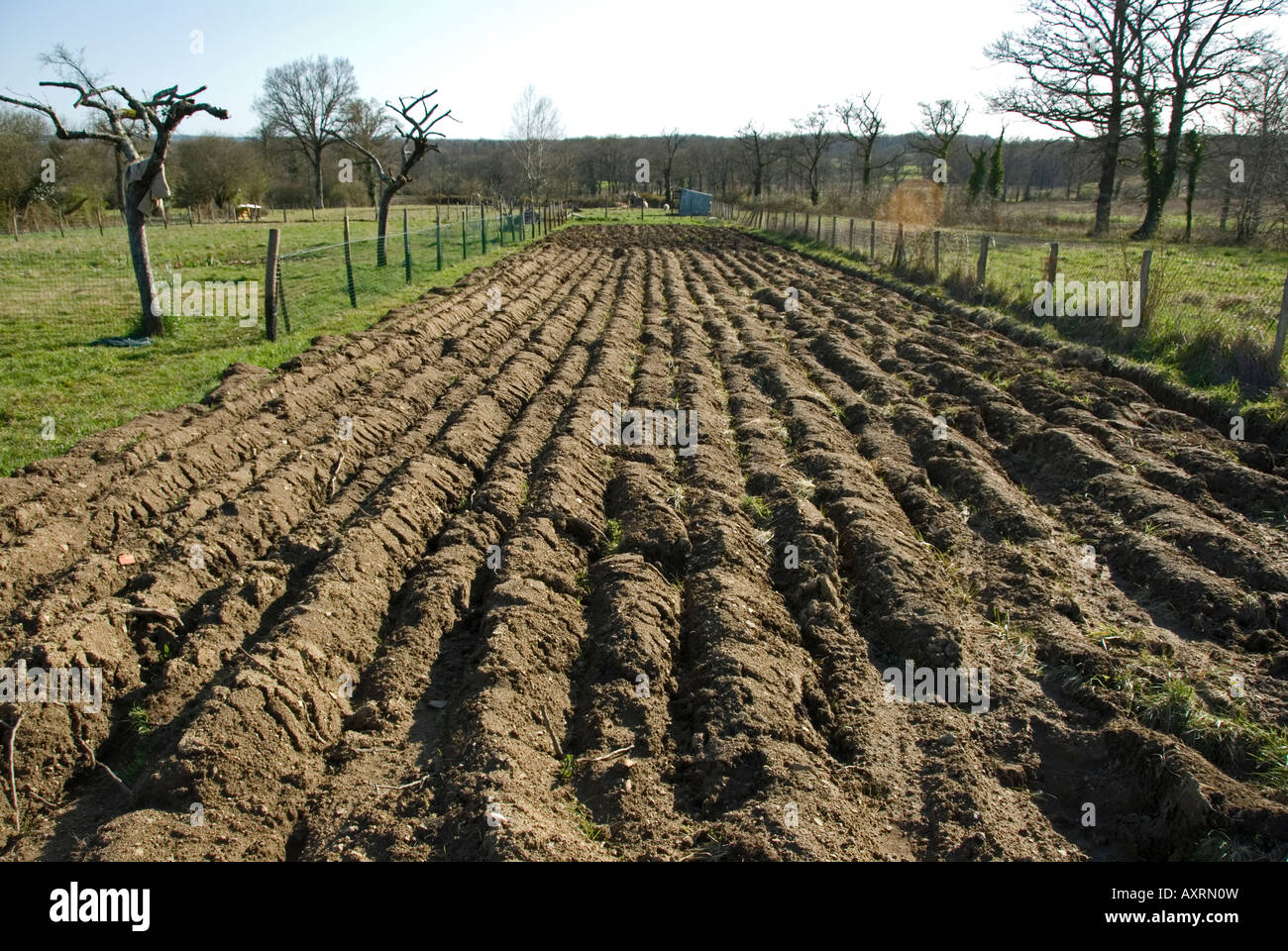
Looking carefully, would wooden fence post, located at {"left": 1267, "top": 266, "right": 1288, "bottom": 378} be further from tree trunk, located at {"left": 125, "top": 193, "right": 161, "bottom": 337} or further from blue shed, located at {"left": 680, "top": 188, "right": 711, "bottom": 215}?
blue shed, located at {"left": 680, "top": 188, "right": 711, "bottom": 215}

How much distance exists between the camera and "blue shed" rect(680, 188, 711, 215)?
56688 millimetres

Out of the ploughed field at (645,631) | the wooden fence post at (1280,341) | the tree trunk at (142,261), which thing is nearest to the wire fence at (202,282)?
the tree trunk at (142,261)

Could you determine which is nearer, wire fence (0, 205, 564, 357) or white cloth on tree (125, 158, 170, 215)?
white cloth on tree (125, 158, 170, 215)

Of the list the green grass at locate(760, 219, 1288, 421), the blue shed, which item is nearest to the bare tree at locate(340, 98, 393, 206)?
the blue shed

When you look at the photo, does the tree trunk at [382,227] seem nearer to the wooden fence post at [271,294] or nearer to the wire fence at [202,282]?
the wire fence at [202,282]

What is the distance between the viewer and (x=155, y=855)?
10.4ft

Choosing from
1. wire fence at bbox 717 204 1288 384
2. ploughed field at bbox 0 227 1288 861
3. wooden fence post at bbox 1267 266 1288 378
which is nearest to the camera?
ploughed field at bbox 0 227 1288 861

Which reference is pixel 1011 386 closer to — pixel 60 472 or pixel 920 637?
pixel 920 637

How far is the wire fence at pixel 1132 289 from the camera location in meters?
10.6

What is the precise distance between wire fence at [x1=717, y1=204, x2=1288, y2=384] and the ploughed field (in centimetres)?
218

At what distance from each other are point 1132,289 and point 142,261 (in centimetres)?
1523

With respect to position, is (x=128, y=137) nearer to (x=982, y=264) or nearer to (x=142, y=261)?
(x=142, y=261)

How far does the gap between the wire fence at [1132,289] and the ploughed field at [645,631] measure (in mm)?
2178
